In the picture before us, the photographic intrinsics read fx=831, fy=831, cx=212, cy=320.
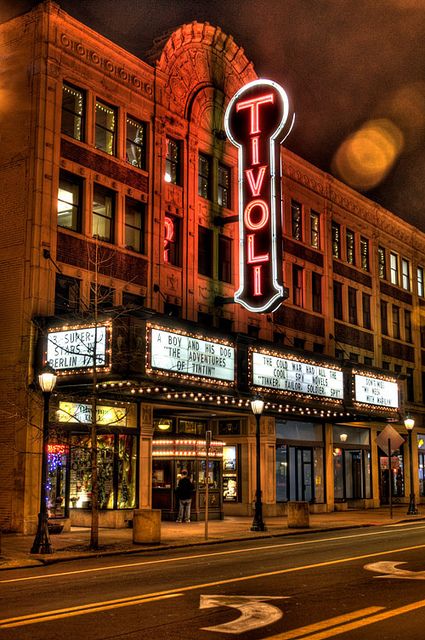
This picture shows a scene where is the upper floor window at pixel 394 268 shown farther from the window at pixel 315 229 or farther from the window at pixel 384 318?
the window at pixel 315 229

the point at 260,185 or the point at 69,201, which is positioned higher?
the point at 260,185

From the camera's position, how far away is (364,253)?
156 ft

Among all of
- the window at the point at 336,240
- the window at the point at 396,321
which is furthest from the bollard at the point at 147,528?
the window at the point at 396,321

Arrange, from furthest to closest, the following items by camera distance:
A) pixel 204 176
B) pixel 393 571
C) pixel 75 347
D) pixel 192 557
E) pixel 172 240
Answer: pixel 204 176
pixel 172 240
pixel 75 347
pixel 192 557
pixel 393 571

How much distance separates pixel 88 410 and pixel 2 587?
14.3m

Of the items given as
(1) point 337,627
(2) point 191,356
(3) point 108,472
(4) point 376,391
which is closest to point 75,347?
(2) point 191,356

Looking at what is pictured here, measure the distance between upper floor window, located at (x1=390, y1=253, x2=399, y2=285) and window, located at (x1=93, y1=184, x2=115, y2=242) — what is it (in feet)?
82.8

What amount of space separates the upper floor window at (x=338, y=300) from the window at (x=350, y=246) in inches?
79.4

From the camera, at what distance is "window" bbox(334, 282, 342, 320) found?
43938 millimetres

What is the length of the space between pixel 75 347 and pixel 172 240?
8885 mm

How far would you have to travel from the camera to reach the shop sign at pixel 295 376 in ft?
103

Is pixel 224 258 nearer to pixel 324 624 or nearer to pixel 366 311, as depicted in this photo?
pixel 366 311

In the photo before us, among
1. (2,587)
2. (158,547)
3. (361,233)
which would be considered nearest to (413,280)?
(361,233)

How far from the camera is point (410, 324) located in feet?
173
